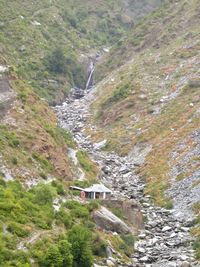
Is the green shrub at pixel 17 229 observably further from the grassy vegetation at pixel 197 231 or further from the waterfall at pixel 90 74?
the waterfall at pixel 90 74

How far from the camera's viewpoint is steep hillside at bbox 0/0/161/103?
111062 mm

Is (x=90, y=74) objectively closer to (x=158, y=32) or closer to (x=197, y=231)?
(x=158, y=32)

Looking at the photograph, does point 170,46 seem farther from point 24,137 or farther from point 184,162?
point 24,137

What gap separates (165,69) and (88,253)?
2732 inches

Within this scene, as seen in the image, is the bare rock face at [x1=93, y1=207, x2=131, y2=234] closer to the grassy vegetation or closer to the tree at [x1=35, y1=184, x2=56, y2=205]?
the tree at [x1=35, y1=184, x2=56, y2=205]

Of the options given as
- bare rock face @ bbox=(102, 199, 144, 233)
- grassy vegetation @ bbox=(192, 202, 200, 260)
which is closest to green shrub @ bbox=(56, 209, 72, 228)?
bare rock face @ bbox=(102, 199, 144, 233)

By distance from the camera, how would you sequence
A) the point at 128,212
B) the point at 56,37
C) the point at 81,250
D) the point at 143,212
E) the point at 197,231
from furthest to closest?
the point at 56,37 < the point at 143,212 < the point at 128,212 < the point at 197,231 < the point at 81,250

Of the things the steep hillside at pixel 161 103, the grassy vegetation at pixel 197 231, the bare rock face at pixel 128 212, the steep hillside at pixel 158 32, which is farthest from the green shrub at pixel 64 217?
the steep hillside at pixel 158 32

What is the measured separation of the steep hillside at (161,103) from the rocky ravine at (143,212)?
114 cm

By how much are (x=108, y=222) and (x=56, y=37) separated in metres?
93.5

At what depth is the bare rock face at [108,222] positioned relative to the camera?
4300 centimetres

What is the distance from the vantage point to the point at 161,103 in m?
85.9

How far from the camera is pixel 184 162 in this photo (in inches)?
2447

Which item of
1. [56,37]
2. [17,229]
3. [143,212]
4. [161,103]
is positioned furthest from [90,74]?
[17,229]
